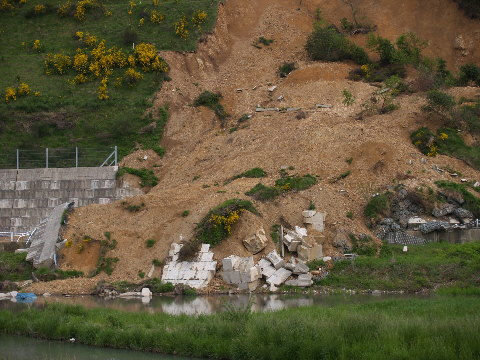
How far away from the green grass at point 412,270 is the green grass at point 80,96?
53.9 feet

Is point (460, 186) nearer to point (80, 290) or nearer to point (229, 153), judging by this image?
point (229, 153)

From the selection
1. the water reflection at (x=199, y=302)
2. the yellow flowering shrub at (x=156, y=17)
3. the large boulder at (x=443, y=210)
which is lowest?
the water reflection at (x=199, y=302)

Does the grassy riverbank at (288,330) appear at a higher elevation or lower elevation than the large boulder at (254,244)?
lower

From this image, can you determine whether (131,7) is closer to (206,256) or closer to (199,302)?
(206,256)

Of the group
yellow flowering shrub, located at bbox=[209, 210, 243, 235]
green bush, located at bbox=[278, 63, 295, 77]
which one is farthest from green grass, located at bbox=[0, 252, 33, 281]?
green bush, located at bbox=[278, 63, 295, 77]

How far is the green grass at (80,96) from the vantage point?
43312mm

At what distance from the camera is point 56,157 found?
138 feet

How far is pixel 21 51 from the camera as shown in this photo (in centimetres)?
5100

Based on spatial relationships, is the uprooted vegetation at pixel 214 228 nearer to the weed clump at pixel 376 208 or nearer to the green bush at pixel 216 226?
the green bush at pixel 216 226

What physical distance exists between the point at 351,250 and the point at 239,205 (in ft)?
15.4

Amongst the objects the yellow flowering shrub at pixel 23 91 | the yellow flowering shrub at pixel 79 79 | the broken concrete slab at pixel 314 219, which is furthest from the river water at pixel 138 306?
the yellow flowering shrub at pixel 79 79

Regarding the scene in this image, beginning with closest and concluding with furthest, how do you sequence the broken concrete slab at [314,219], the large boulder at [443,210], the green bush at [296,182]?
the broken concrete slab at [314,219] < the large boulder at [443,210] < the green bush at [296,182]

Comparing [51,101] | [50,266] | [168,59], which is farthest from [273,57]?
[50,266]

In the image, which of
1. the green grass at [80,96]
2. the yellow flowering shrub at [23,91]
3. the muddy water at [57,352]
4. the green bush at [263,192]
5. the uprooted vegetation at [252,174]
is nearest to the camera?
the muddy water at [57,352]
